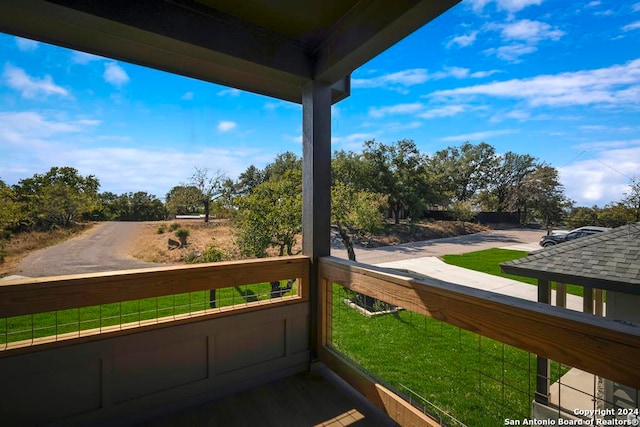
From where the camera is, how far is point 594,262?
1.24 metres

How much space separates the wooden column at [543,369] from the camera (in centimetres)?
140

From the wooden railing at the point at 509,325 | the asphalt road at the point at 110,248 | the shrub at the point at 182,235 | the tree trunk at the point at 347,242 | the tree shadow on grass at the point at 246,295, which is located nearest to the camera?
the wooden railing at the point at 509,325

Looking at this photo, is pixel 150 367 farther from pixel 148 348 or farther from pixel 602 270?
pixel 602 270

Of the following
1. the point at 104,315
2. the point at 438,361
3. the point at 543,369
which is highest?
the point at 104,315

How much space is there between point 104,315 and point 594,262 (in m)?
2.52

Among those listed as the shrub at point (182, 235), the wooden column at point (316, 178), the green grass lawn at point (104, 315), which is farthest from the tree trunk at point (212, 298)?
the shrub at point (182, 235)

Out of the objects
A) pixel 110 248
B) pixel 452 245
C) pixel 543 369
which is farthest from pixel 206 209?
pixel 543 369

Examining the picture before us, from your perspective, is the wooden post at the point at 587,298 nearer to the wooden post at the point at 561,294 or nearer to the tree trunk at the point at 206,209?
the wooden post at the point at 561,294

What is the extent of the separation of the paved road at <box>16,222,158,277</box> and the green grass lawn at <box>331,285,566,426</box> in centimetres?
148

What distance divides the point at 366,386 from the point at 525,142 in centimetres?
153

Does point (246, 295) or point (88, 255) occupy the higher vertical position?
point (88, 255)

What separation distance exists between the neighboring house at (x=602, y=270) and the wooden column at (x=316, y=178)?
1092 mm

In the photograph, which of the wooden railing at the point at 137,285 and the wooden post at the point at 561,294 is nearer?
the wooden railing at the point at 137,285

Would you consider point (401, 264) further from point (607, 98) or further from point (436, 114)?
point (607, 98)
